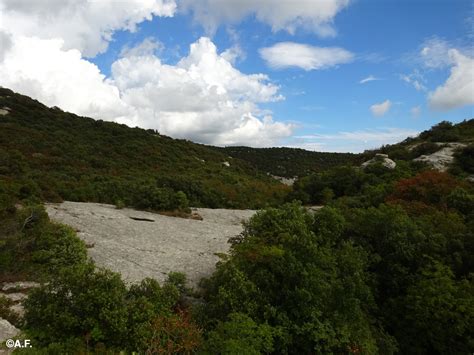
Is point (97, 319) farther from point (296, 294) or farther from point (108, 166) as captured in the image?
point (108, 166)

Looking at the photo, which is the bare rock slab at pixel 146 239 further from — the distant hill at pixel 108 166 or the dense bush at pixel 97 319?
→ the dense bush at pixel 97 319

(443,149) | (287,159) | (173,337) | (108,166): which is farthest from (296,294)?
(287,159)

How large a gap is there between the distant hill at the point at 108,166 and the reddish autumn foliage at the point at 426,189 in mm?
11127

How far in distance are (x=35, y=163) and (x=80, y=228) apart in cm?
1863

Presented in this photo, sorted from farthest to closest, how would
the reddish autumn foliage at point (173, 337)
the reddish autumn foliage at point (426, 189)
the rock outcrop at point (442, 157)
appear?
1. the rock outcrop at point (442, 157)
2. the reddish autumn foliage at point (426, 189)
3. the reddish autumn foliage at point (173, 337)

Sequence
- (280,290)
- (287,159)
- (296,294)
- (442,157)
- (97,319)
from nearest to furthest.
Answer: (97,319) → (296,294) → (280,290) → (442,157) → (287,159)

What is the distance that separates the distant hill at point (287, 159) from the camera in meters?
69.7

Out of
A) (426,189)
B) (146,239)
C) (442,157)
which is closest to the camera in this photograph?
(146,239)

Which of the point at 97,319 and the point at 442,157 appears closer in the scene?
the point at 97,319

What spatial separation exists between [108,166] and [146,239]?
75.4ft

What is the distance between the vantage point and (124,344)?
716cm

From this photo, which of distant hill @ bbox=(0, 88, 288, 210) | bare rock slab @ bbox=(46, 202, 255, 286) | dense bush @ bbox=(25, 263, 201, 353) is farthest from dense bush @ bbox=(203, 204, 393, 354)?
distant hill @ bbox=(0, 88, 288, 210)

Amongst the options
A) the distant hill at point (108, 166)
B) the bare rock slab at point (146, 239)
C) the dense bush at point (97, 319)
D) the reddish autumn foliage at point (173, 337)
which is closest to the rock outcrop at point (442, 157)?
Result: the distant hill at point (108, 166)

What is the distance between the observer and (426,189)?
762 inches
